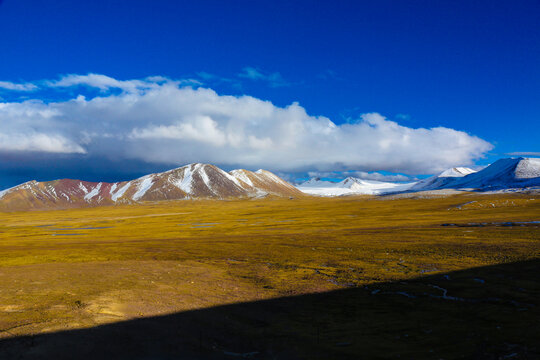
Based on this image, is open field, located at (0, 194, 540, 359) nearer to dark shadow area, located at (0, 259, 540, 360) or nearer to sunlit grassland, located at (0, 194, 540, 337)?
dark shadow area, located at (0, 259, 540, 360)

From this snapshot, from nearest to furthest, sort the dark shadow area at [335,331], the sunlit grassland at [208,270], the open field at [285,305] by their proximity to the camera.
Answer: the dark shadow area at [335,331], the open field at [285,305], the sunlit grassland at [208,270]

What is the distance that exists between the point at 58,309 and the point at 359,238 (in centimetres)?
4793

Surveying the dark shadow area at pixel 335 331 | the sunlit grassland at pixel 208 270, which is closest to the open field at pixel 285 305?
the dark shadow area at pixel 335 331

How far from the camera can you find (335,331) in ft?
59.3

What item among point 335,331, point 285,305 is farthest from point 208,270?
point 335,331

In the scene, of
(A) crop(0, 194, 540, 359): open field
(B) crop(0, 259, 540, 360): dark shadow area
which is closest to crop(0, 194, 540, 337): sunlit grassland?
(A) crop(0, 194, 540, 359): open field

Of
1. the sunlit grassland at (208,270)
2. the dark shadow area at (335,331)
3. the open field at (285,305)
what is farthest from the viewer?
the sunlit grassland at (208,270)

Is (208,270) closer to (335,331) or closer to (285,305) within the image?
(285,305)

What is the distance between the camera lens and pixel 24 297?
83.8 ft

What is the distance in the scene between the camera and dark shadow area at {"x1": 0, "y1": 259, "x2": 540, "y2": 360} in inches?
592

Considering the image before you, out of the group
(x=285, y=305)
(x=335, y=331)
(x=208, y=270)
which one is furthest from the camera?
(x=208, y=270)

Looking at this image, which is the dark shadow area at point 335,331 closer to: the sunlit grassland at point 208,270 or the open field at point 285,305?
the open field at point 285,305

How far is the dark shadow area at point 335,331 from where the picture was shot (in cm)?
1505

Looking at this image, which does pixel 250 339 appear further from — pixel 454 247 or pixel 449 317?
pixel 454 247
